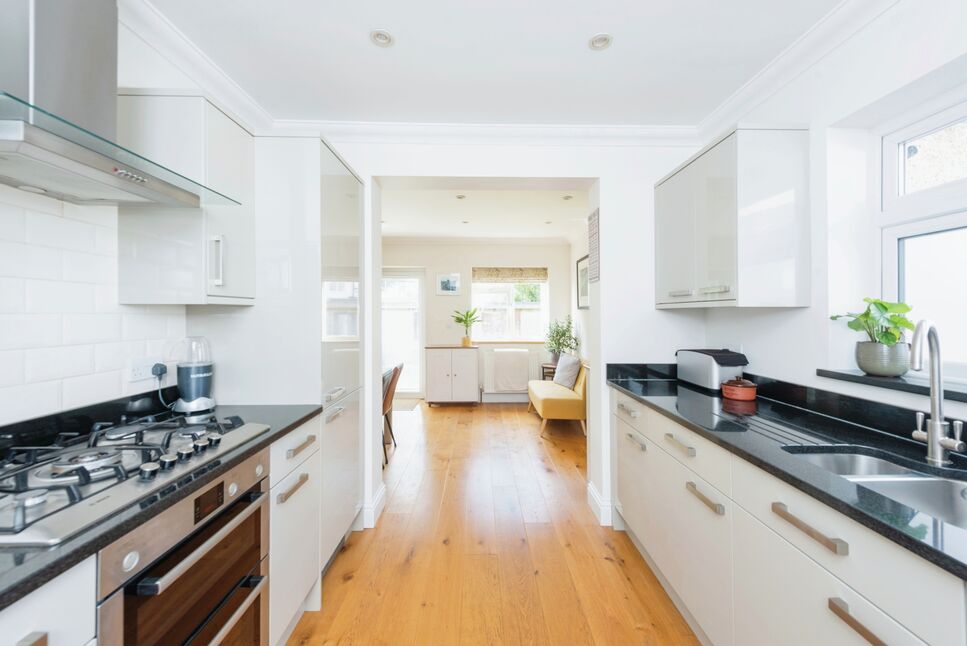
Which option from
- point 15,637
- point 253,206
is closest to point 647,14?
point 253,206

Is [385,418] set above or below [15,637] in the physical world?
below

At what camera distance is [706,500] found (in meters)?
1.38

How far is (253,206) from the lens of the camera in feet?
5.63

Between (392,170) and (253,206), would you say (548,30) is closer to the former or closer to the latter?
(392,170)

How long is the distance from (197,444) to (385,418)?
251 centimetres

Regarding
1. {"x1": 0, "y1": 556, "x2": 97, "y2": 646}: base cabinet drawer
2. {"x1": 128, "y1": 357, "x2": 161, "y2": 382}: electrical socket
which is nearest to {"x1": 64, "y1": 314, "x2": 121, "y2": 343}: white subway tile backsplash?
{"x1": 128, "y1": 357, "x2": 161, "y2": 382}: electrical socket

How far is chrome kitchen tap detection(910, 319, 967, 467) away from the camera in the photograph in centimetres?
107

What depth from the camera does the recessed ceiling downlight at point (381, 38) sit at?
5.41ft

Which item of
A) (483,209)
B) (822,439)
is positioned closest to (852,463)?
(822,439)

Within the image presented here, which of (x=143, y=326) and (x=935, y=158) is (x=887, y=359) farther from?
(x=143, y=326)

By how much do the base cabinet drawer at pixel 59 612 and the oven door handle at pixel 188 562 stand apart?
0.31ft

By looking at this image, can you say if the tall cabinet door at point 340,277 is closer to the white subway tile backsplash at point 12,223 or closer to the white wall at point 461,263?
the white subway tile backsplash at point 12,223

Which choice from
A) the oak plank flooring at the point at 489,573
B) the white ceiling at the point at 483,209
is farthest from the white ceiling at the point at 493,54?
the oak plank flooring at the point at 489,573

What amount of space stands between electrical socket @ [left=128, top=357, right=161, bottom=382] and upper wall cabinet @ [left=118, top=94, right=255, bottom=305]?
0.25 m
